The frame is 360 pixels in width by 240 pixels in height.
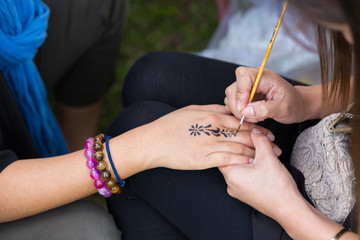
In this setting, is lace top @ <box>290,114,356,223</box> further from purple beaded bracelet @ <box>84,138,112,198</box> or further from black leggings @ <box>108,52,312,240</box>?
purple beaded bracelet @ <box>84,138,112,198</box>

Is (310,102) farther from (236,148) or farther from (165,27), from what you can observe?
(165,27)

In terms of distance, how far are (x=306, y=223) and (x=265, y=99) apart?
33cm

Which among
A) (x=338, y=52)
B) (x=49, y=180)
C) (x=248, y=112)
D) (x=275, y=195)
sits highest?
(x=338, y=52)

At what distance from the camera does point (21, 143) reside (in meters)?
1.16

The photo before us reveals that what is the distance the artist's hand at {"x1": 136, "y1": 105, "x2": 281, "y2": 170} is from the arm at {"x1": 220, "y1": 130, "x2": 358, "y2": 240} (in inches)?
1.4

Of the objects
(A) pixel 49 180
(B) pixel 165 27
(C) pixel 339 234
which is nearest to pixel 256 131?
(C) pixel 339 234

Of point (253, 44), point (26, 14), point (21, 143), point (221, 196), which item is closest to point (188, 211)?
point (221, 196)

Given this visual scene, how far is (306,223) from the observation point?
0.82 metres

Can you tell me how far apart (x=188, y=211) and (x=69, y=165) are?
0.29m

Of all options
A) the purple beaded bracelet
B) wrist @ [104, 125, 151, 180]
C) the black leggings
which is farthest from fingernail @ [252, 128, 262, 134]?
the purple beaded bracelet

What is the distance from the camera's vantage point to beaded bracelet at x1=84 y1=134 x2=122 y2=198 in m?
0.96

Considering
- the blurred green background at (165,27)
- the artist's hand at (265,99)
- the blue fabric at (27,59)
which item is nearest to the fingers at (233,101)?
the artist's hand at (265,99)

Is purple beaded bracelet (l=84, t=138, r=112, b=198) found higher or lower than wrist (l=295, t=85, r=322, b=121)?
lower

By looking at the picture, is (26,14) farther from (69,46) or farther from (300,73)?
(300,73)
